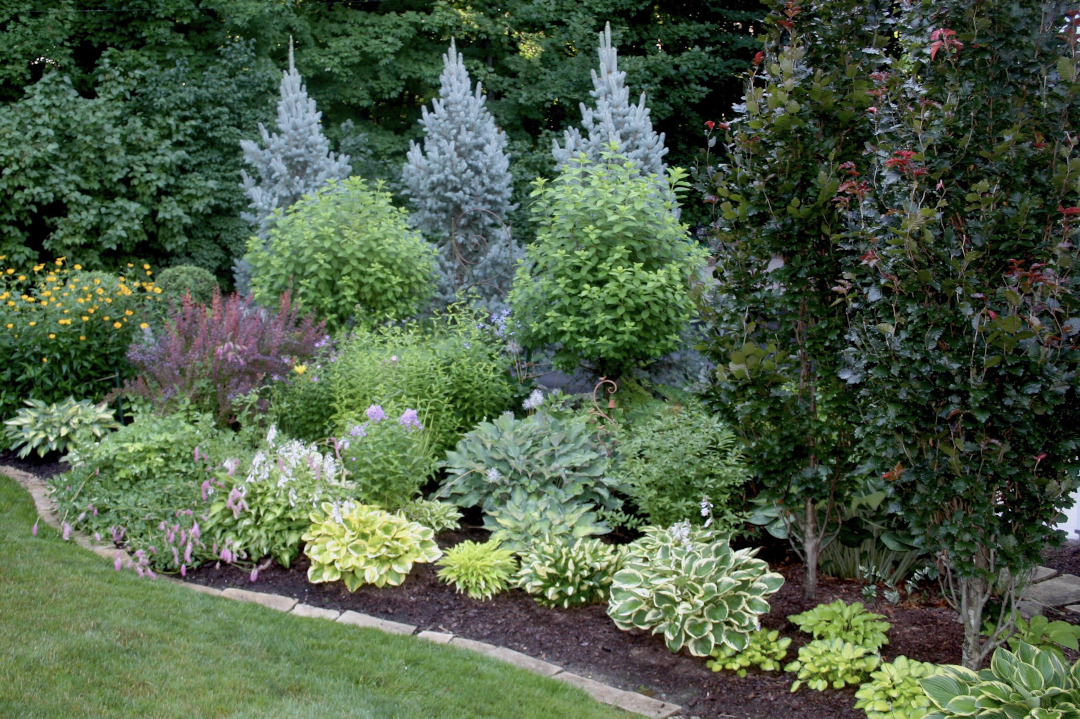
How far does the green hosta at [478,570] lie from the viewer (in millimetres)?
4266

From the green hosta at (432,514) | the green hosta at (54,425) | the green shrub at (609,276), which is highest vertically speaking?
the green shrub at (609,276)

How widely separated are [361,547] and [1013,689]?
2.88 metres

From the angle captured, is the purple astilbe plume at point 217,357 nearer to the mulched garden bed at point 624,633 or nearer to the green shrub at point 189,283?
the mulched garden bed at point 624,633

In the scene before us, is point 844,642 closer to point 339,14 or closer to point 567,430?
point 567,430

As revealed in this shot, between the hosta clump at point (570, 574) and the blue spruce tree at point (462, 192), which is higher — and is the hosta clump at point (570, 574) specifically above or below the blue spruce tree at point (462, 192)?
below

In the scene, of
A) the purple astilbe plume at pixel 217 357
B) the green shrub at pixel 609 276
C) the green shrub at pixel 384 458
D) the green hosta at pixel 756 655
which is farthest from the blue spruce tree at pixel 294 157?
the green hosta at pixel 756 655

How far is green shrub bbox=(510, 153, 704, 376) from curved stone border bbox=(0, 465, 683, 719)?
2.46 meters

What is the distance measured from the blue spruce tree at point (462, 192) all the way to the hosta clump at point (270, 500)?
190 inches

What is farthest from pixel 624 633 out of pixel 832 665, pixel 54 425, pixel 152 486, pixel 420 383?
pixel 54 425

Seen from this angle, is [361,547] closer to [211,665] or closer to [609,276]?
[211,665]

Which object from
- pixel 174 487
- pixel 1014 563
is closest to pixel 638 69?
pixel 174 487

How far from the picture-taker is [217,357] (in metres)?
5.92

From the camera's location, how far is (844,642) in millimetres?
3490

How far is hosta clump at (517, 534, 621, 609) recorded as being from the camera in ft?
13.6
